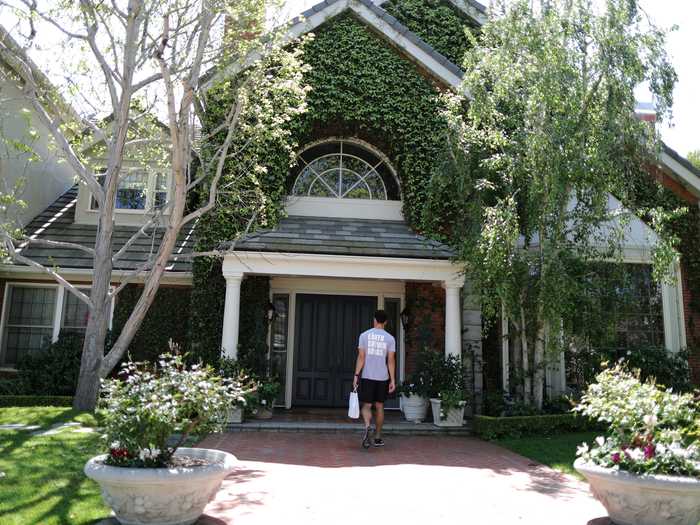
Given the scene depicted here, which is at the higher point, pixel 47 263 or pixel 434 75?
pixel 434 75

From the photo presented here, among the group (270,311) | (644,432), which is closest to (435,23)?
(270,311)

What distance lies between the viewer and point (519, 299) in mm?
9656

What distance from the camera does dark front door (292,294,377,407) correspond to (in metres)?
12.4

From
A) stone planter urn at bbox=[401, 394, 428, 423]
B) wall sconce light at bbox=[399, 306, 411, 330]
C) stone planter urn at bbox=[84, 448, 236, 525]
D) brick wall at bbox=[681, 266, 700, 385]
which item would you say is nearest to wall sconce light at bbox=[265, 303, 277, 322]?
wall sconce light at bbox=[399, 306, 411, 330]

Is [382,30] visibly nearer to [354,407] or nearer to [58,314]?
[354,407]

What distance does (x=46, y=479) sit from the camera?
5.54 meters

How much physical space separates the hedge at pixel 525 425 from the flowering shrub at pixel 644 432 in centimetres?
451

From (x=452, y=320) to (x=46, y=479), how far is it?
282 inches

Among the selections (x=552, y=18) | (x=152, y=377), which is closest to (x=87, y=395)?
(x=152, y=377)

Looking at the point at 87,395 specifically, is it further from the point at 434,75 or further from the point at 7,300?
the point at 434,75

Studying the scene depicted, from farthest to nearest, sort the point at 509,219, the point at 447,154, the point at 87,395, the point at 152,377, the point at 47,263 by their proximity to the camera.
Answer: the point at 47,263 → the point at 447,154 → the point at 87,395 → the point at 509,219 → the point at 152,377

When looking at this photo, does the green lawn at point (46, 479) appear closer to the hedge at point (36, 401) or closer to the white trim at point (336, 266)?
the hedge at point (36, 401)

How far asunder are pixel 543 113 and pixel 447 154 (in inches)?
71.7

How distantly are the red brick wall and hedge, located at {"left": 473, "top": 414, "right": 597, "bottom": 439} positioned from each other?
2.95 metres
